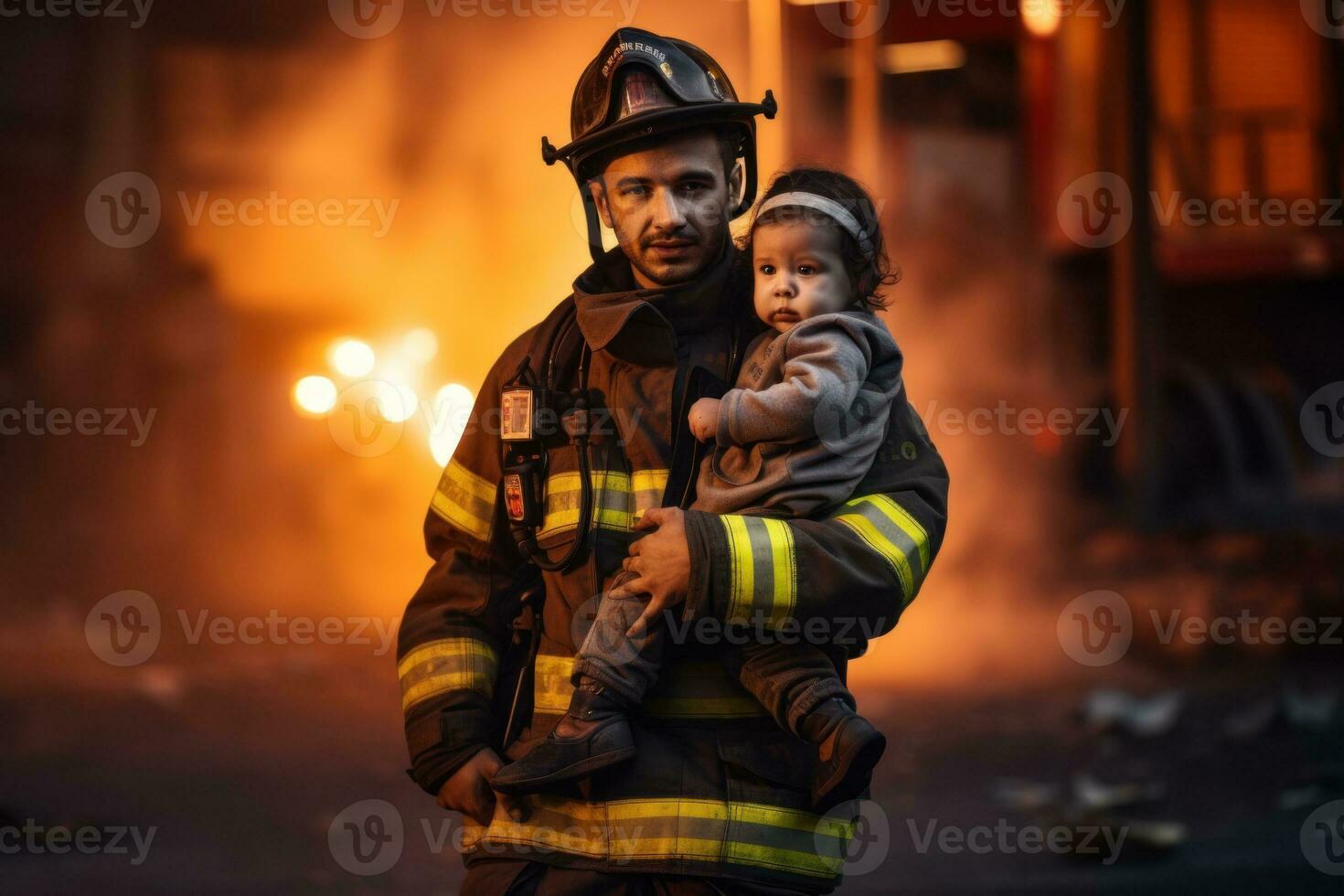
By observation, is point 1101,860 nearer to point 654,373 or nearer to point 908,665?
point 908,665

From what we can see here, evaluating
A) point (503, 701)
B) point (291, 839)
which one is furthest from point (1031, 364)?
point (503, 701)

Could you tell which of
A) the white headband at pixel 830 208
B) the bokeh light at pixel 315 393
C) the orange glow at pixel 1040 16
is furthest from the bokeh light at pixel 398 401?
the white headband at pixel 830 208

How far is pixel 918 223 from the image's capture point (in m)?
10.5

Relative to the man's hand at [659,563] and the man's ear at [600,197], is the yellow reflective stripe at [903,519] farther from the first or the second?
the man's ear at [600,197]

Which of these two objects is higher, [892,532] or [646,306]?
[646,306]

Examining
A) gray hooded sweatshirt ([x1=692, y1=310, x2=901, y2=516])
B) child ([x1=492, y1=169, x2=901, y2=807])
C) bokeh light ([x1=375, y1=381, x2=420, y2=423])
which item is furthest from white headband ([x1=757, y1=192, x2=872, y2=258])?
bokeh light ([x1=375, y1=381, x2=420, y2=423])

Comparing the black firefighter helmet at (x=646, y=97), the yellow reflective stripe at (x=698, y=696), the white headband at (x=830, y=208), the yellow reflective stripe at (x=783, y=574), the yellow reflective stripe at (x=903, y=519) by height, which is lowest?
the yellow reflective stripe at (x=698, y=696)

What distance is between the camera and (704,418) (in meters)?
2.30

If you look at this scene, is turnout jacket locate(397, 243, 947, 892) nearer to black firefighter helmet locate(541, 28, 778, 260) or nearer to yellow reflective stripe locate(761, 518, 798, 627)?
yellow reflective stripe locate(761, 518, 798, 627)

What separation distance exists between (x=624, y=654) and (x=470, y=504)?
18.1 inches

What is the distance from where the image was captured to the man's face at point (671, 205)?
7.98 feet

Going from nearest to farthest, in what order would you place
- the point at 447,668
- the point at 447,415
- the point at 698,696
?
the point at 698,696, the point at 447,668, the point at 447,415

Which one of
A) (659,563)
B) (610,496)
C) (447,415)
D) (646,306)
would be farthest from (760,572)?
(447,415)

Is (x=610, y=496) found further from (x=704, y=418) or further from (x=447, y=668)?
(x=447, y=668)
